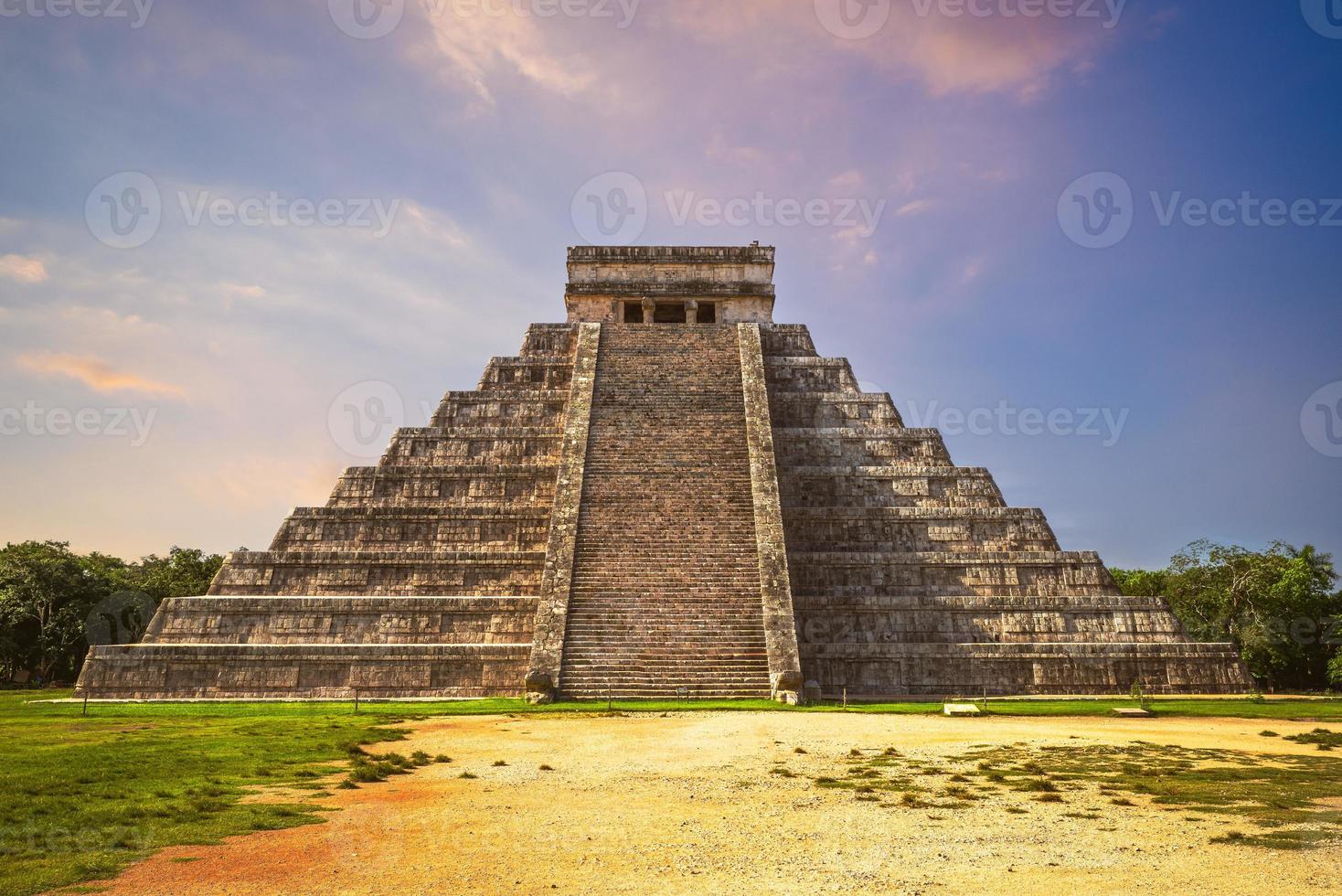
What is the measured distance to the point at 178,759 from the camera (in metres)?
9.10

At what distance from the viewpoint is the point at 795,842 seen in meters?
5.89

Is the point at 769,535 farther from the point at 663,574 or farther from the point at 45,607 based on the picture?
the point at 45,607

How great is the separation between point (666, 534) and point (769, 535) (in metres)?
2.58

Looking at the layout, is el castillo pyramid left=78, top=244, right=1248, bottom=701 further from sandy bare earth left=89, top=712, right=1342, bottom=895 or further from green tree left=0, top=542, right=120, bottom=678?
green tree left=0, top=542, right=120, bottom=678

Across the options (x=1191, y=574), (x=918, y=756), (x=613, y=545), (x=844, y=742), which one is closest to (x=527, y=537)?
(x=613, y=545)

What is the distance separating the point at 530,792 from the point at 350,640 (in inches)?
532

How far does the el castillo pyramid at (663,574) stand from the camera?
18078 millimetres

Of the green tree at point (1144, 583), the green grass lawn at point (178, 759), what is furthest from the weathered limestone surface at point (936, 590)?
the green tree at point (1144, 583)

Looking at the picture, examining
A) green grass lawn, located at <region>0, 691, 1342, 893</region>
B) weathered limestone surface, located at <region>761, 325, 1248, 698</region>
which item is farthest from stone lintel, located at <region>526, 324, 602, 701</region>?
weathered limestone surface, located at <region>761, 325, 1248, 698</region>

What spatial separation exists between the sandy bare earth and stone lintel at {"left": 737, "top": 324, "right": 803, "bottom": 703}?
749 cm

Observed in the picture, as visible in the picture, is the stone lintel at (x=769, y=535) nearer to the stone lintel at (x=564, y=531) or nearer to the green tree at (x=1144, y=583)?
the stone lintel at (x=564, y=531)

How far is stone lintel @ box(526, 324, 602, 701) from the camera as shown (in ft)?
54.1

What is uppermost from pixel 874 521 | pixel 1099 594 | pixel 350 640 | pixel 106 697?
pixel 874 521

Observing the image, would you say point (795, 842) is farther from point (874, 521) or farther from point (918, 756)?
point (874, 521)
